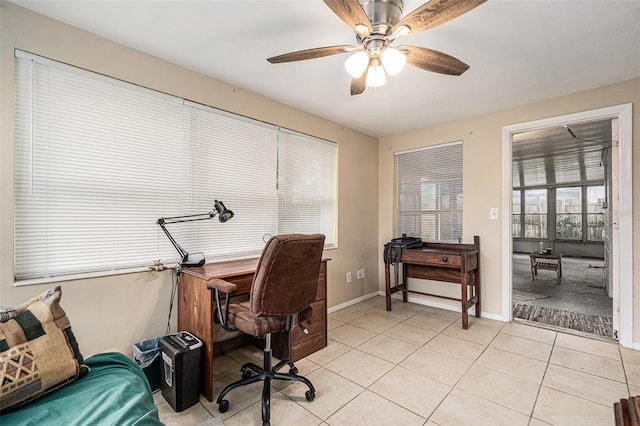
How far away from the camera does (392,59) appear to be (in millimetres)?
1561

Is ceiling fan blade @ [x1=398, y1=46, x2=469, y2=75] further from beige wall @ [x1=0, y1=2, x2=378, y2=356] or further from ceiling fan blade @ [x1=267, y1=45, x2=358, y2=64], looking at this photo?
beige wall @ [x1=0, y1=2, x2=378, y2=356]

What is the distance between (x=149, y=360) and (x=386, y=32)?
2563 mm

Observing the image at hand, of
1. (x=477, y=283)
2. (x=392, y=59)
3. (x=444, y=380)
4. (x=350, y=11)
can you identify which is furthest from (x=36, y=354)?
(x=477, y=283)

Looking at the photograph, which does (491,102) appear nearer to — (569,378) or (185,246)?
(569,378)

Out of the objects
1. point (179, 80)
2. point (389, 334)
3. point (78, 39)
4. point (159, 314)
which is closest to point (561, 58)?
point (389, 334)

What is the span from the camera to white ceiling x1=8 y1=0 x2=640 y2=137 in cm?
168

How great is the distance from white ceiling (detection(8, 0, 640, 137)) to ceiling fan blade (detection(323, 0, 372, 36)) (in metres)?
0.35

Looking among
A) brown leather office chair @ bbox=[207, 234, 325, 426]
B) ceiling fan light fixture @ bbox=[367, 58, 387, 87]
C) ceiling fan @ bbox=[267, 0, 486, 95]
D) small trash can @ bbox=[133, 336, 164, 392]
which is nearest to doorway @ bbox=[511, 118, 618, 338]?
ceiling fan @ bbox=[267, 0, 486, 95]

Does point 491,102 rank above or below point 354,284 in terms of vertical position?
above

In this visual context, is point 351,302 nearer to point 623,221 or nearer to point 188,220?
point 188,220

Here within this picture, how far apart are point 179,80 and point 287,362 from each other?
7.91 ft

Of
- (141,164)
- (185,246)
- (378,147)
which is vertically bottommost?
(185,246)

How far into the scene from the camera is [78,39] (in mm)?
1866

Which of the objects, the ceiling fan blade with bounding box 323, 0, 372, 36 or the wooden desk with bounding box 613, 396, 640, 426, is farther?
the ceiling fan blade with bounding box 323, 0, 372, 36
